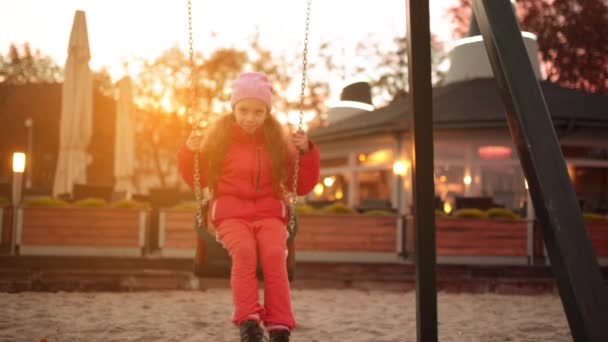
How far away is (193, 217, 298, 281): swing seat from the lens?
131 inches

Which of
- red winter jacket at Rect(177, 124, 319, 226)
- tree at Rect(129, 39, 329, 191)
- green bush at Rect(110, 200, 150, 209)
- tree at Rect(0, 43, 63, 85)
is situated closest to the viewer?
red winter jacket at Rect(177, 124, 319, 226)

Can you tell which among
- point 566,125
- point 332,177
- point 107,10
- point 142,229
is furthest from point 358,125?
point 142,229

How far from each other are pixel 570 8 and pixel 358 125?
14.7m

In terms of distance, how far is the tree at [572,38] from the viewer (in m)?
24.6

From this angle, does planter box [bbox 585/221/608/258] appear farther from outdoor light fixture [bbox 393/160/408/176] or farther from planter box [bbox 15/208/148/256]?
planter box [bbox 15/208/148/256]

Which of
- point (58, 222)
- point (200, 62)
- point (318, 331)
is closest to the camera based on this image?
point (318, 331)

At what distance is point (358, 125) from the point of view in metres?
15.2

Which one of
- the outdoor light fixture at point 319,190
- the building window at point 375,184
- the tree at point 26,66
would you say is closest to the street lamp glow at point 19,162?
the building window at point 375,184

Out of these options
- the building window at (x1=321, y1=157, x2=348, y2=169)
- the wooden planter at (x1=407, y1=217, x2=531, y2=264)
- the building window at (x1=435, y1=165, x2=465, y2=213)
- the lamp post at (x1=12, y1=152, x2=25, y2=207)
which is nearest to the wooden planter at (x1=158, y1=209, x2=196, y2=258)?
the lamp post at (x1=12, y1=152, x2=25, y2=207)

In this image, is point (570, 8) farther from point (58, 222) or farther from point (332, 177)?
point (58, 222)

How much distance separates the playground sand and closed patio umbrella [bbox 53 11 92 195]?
13.5 ft

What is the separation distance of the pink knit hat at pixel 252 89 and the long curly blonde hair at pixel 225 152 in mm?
153

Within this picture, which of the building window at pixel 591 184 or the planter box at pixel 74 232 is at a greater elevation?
the building window at pixel 591 184

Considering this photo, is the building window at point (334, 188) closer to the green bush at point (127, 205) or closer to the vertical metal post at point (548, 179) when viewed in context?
the green bush at point (127, 205)
